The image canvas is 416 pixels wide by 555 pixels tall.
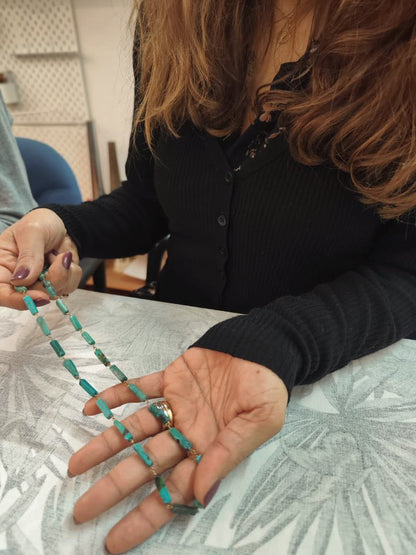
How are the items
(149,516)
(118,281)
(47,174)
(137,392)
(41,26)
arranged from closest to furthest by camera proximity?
1. (149,516)
2. (137,392)
3. (47,174)
4. (41,26)
5. (118,281)

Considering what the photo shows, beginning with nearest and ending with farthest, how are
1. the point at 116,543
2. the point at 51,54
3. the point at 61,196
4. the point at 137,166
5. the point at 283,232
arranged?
the point at 116,543 → the point at 283,232 → the point at 137,166 → the point at 61,196 → the point at 51,54

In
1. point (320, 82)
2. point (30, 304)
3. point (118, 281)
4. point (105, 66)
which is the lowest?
point (118, 281)

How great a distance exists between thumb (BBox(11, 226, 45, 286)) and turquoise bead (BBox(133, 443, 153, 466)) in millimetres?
295

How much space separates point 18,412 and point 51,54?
1.69 meters

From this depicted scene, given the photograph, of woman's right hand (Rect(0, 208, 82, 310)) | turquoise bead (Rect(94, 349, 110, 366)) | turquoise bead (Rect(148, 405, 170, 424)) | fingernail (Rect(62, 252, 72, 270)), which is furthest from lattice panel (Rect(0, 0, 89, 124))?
turquoise bead (Rect(148, 405, 170, 424))

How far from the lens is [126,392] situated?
445 millimetres

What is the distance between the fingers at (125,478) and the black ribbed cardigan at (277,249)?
125 millimetres

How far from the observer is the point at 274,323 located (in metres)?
0.47

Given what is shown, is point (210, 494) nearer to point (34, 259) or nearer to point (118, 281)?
point (34, 259)

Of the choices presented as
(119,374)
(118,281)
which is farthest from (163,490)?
(118,281)

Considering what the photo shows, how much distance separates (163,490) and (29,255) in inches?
14.8

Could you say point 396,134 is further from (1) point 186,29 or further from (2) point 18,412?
(2) point 18,412

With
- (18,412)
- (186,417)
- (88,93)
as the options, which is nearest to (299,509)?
(186,417)

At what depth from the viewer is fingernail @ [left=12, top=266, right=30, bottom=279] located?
0.53 meters
